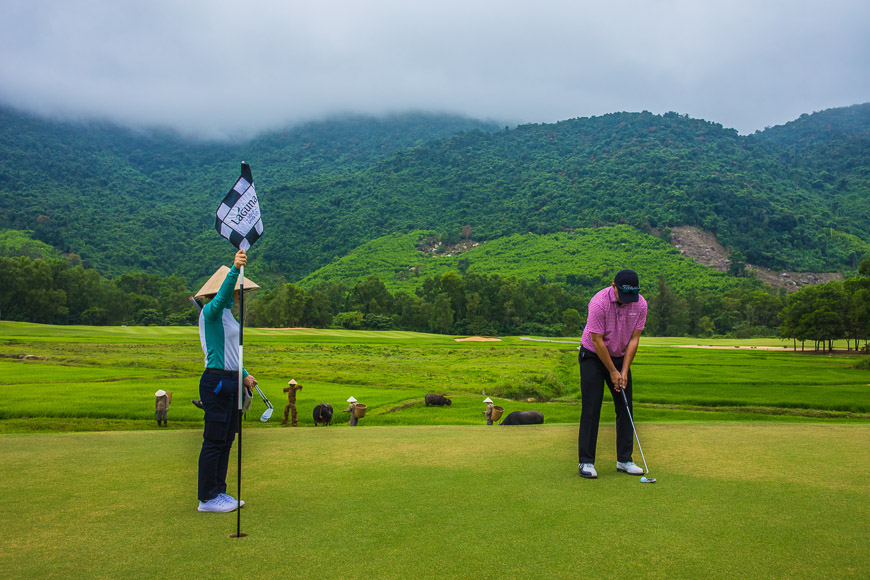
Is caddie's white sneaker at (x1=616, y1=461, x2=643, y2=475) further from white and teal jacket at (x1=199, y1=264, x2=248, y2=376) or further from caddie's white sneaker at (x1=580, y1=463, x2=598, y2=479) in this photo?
white and teal jacket at (x1=199, y1=264, x2=248, y2=376)

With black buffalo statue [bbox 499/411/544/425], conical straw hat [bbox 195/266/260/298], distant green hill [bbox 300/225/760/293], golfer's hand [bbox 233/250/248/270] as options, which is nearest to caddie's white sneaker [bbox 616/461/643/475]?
conical straw hat [bbox 195/266/260/298]

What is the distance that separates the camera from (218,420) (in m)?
6.24

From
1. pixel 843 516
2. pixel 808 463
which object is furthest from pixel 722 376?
pixel 843 516

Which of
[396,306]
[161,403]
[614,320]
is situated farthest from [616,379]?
[396,306]

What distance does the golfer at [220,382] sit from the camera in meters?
6.13

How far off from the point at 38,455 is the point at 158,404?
25.7ft

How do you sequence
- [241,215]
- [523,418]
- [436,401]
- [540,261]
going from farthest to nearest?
[540,261] → [436,401] → [523,418] → [241,215]

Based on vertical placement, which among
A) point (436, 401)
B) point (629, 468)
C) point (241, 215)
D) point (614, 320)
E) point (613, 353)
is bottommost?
point (436, 401)

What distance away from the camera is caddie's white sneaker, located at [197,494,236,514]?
5.80m

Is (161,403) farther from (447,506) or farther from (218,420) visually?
(447,506)

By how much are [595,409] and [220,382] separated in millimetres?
4457

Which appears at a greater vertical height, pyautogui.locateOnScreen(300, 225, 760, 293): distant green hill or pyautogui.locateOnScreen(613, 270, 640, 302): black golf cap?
pyautogui.locateOnScreen(300, 225, 760, 293): distant green hill

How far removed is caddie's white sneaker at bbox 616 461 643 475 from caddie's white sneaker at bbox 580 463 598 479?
490 mm

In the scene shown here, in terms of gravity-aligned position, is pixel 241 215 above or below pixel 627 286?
above
